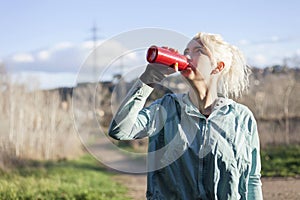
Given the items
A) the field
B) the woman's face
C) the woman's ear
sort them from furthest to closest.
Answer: the field, the woman's ear, the woman's face

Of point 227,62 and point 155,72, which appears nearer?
point 155,72

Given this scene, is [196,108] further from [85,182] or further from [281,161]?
[281,161]

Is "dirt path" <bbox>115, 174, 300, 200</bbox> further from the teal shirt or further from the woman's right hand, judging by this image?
Answer: the woman's right hand

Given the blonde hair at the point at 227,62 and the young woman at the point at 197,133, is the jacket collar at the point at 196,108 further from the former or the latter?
the blonde hair at the point at 227,62

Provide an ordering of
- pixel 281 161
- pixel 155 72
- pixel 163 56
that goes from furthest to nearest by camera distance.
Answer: pixel 281 161 → pixel 155 72 → pixel 163 56

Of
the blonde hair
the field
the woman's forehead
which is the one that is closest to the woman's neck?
the blonde hair

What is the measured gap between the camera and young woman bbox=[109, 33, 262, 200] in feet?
9.45

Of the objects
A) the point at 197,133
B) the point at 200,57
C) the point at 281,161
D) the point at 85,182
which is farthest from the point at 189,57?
the point at 281,161

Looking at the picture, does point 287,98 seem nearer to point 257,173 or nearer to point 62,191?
point 62,191

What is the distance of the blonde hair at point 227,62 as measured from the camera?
9.93ft

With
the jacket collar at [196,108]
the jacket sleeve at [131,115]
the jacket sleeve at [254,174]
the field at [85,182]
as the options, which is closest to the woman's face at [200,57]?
the jacket collar at [196,108]

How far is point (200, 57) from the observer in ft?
9.78

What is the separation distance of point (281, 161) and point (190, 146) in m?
16.9

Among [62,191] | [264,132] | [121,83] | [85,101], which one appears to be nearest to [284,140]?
[264,132]
